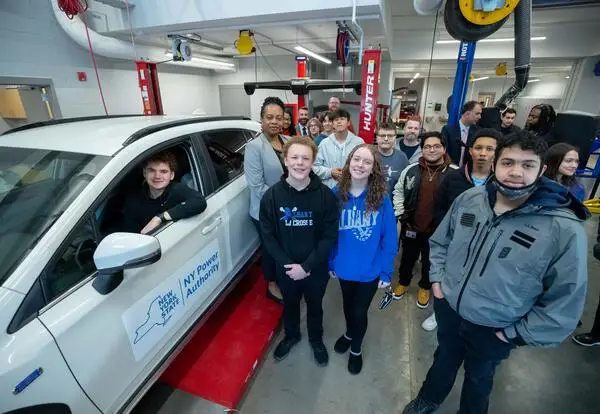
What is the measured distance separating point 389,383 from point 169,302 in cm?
153

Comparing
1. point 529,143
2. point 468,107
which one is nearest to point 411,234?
point 529,143

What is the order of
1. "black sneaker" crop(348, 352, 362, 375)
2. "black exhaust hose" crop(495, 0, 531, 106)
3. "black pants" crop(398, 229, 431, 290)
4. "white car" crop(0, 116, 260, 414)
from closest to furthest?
"white car" crop(0, 116, 260, 414) → "black sneaker" crop(348, 352, 362, 375) → "black exhaust hose" crop(495, 0, 531, 106) → "black pants" crop(398, 229, 431, 290)

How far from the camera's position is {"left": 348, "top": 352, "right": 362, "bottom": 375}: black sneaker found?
1977mm

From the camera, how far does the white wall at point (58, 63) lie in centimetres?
440

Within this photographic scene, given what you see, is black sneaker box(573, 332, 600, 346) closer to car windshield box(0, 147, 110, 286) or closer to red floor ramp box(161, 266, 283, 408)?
red floor ramp box(161, 266, 283, 408)

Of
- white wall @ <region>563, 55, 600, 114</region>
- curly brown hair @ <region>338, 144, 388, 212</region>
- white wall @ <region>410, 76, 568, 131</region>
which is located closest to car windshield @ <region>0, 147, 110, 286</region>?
curly brown hair @ <region>338, 144, 388, 212</region>

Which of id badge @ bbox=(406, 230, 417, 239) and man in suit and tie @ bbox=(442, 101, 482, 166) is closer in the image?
id badge @ bbox=(406, 230, 417, 239)

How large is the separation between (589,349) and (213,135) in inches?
133

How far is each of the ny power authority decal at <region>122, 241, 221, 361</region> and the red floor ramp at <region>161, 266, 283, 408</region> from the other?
0.45 meters

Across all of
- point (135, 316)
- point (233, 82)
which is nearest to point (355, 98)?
point (233, 82)

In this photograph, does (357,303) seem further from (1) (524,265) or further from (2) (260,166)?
(2) (260,166)

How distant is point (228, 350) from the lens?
198 cm

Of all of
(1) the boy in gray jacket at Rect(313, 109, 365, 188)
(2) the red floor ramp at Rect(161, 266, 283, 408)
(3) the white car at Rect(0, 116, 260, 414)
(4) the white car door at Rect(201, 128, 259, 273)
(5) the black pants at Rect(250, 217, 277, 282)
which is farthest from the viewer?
(1) the boy in gray jacket at Rect(313, 109, 365, 188)

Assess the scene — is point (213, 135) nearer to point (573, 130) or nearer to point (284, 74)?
point (573, 130)
